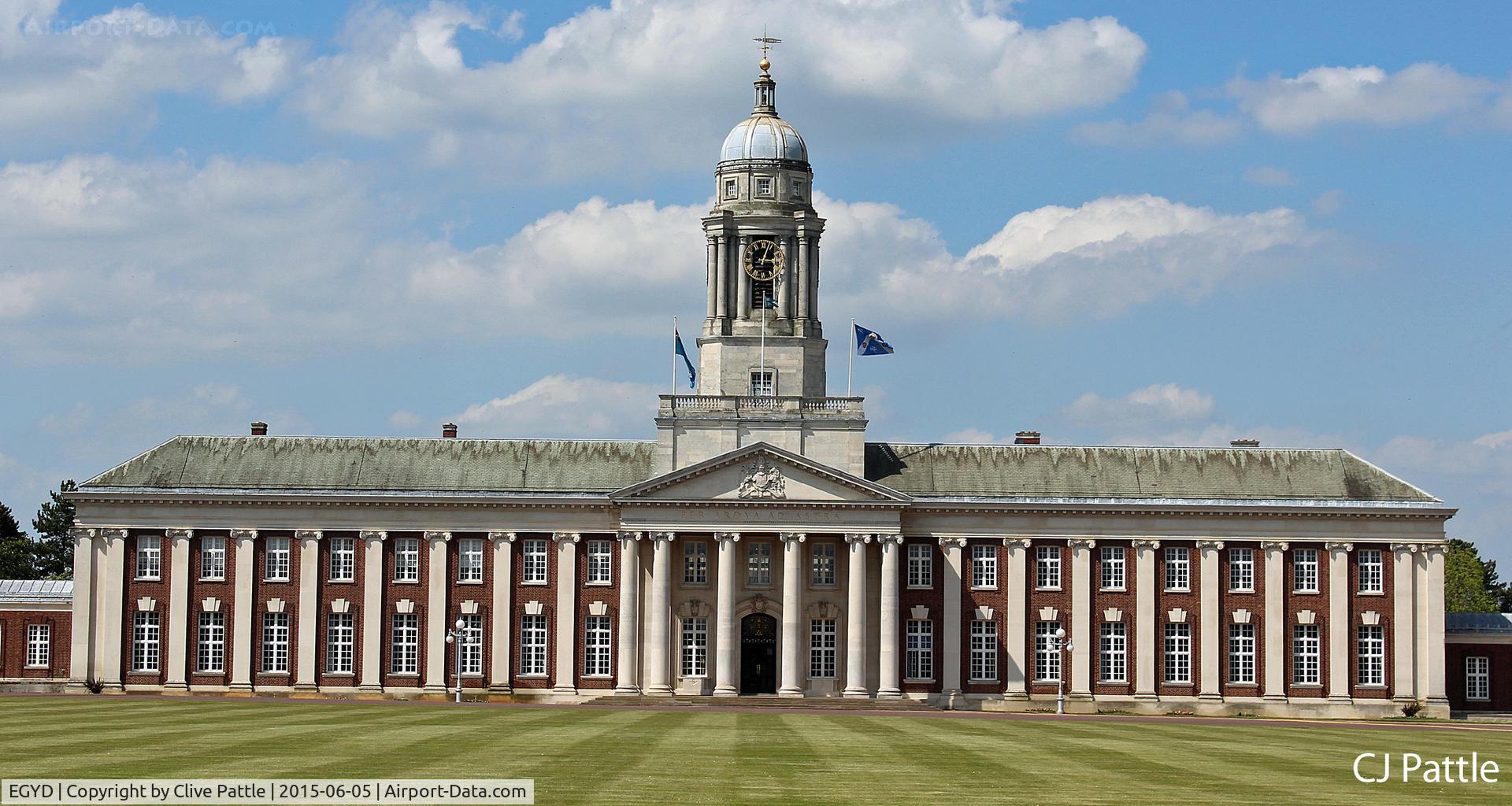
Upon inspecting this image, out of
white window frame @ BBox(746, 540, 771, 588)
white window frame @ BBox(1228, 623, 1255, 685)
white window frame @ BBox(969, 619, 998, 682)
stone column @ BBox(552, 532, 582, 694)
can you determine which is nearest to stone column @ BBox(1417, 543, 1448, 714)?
white window frame @ BBox(1228, 623, 1255, 685)

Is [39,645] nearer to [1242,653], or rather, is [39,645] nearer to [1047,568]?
[1047,568]

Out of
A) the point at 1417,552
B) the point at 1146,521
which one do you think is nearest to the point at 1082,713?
the point at 1146,521

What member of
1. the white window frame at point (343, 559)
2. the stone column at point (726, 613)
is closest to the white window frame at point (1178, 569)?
the stone column at point (726, 613)

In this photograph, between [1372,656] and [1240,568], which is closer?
[1372,656]

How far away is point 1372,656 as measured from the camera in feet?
287

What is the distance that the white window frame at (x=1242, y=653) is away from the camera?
287 feet

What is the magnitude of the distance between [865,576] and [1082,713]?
1058 centimetres

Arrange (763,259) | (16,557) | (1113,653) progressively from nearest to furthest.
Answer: (1113,653)
(763,259)
(16,557)

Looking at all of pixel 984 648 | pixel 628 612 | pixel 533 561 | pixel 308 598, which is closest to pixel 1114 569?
pixel 984 648

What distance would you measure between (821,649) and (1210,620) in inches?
645

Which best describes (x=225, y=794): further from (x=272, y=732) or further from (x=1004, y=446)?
(x=1004, y=446)

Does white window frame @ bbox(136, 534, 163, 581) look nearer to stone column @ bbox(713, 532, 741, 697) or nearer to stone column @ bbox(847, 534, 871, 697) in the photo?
stone column @ bbox(713, 532, 741, 697)

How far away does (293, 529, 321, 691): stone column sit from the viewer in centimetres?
8706

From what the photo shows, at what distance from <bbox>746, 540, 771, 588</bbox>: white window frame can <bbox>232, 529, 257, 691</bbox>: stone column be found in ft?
68.6
